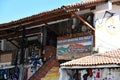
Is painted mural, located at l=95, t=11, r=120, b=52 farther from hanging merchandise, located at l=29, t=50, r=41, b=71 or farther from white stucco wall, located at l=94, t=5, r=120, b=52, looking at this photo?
hanging merchandise, located at l=29, t=50, r=41, b=71

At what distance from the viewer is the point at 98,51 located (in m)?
16.7

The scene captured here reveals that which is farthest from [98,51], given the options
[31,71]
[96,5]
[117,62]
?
[31,71]

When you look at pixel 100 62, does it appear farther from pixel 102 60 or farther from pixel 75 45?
pixel 75 45

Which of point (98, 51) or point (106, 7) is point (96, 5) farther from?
point (98, 51)

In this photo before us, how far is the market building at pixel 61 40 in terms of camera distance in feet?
55.0

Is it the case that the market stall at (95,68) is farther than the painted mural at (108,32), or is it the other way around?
the painted mural at (108,32)


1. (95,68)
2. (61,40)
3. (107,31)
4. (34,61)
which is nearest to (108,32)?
(107,31)

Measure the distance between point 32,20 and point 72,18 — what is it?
7.26 feet

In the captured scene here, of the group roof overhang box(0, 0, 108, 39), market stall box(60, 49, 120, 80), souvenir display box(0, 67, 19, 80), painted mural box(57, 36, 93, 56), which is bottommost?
souvenir display box(0, 67, 19, 80)

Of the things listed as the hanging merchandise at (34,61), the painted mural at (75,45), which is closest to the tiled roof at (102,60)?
the painted mural at (75,45)

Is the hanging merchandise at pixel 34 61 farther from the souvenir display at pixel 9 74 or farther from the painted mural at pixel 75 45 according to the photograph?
the painted mural at pixel 75 45

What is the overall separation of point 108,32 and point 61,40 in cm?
296

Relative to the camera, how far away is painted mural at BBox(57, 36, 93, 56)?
17.2m

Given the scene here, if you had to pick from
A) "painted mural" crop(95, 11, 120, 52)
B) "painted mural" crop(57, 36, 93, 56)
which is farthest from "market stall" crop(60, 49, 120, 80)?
"painted mural" crop(57, 36, 93, 56)
